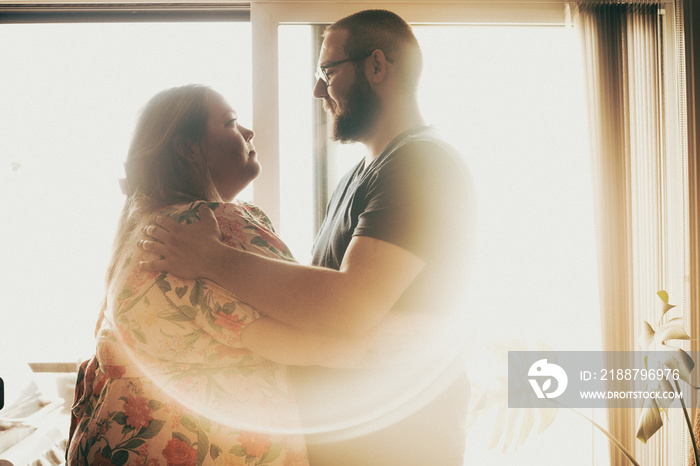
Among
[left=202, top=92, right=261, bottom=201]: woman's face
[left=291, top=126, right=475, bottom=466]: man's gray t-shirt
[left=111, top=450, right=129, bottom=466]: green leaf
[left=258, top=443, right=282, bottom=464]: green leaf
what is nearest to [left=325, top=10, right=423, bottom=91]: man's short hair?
[left=291, top=126, right=475, bottom=466]: man's gray t-shirt

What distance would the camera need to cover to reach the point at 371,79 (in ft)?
4.08

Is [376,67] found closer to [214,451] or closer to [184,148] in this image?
[184,148]

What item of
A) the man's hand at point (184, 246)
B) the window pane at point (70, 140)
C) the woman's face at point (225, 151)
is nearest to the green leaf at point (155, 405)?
the man's hand at point (184, 246)

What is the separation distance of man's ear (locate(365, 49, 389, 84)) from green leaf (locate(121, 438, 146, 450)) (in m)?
0.97

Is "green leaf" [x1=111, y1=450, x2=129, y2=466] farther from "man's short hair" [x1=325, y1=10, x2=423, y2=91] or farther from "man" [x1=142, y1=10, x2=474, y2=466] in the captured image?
"man's short hair" [x1=325, y1=10, x2=423, y2=91]

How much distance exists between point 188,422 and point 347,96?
0.87 meters

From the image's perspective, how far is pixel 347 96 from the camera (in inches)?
49.8

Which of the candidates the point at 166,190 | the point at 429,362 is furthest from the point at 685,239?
the point at 166,190

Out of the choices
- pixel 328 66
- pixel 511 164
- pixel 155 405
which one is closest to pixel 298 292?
pixel 155 405

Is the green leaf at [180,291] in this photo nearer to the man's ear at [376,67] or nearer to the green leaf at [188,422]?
the green leaf at [188,422]

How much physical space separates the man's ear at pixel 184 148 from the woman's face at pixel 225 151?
0.10 feet

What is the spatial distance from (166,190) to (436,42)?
4.84 feet

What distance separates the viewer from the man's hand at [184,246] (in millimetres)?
897

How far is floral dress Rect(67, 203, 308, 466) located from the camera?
2.85ft
